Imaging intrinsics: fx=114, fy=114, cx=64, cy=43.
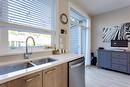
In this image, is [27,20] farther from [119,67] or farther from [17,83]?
[119,67]

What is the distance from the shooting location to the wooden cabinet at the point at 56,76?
1.48 meters

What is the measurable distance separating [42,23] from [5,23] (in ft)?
3.25

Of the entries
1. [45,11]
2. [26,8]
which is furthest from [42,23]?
[26,8]

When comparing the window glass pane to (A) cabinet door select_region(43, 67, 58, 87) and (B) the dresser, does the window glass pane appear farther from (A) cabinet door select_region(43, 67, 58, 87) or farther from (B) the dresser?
(B) the dresser

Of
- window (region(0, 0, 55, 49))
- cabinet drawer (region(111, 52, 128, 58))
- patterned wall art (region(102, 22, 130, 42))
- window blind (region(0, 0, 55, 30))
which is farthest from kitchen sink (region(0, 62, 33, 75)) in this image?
patterned wall art (region(102, 22, 130, 42))

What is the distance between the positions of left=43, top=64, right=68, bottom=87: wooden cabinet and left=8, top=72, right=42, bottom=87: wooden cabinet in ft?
0.38

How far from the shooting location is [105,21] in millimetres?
5367

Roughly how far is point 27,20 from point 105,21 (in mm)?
4144

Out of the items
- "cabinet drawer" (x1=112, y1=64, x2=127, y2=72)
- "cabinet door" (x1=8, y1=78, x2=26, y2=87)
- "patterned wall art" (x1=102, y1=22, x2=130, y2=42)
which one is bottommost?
"cabinet drawer" (x1=112, y1=64, x2=127, y2=72)

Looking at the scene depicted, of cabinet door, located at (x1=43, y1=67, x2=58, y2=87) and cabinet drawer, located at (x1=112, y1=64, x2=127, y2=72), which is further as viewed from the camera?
cabinet drawer, located at (x1=112, y1=64, x2=127, y2=72)

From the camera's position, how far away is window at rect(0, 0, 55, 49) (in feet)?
6.09

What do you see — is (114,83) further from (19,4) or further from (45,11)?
(19,4)

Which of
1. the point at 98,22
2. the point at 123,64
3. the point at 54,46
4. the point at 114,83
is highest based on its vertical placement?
the point at 98,22

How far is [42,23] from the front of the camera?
2.64 metres
